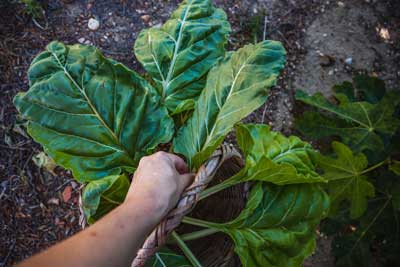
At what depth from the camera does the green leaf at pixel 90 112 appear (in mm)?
1199

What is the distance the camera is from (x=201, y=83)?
1.40 m

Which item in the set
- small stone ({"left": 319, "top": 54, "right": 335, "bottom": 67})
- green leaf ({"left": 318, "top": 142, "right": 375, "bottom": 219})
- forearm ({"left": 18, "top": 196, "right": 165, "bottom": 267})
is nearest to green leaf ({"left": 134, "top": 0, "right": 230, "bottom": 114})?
green leaf ({"left": 318, "top": 142, "right": 375, "bottom": 219})

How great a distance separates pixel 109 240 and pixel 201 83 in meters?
0.72

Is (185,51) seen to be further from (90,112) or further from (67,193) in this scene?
(67,193)

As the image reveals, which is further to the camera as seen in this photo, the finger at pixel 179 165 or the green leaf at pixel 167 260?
the green leaf at pixel 167 260

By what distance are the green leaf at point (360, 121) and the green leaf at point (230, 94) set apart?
13.8 inches

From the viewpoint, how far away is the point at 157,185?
36.5 inches

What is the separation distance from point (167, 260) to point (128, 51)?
0.99 metres

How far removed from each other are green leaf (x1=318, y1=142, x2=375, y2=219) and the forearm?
25.5 inches

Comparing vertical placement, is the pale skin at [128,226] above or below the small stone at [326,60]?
above

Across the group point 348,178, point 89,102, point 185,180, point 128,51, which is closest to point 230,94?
point 185,180

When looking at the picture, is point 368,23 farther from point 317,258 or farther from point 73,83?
point 73,83

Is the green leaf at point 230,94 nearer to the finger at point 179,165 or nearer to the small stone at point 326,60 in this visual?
the finger at point 179,165

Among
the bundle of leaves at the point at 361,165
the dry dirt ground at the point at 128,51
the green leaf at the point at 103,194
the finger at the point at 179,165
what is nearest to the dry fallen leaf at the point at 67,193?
the dry dirt ground at the point at 128,51
